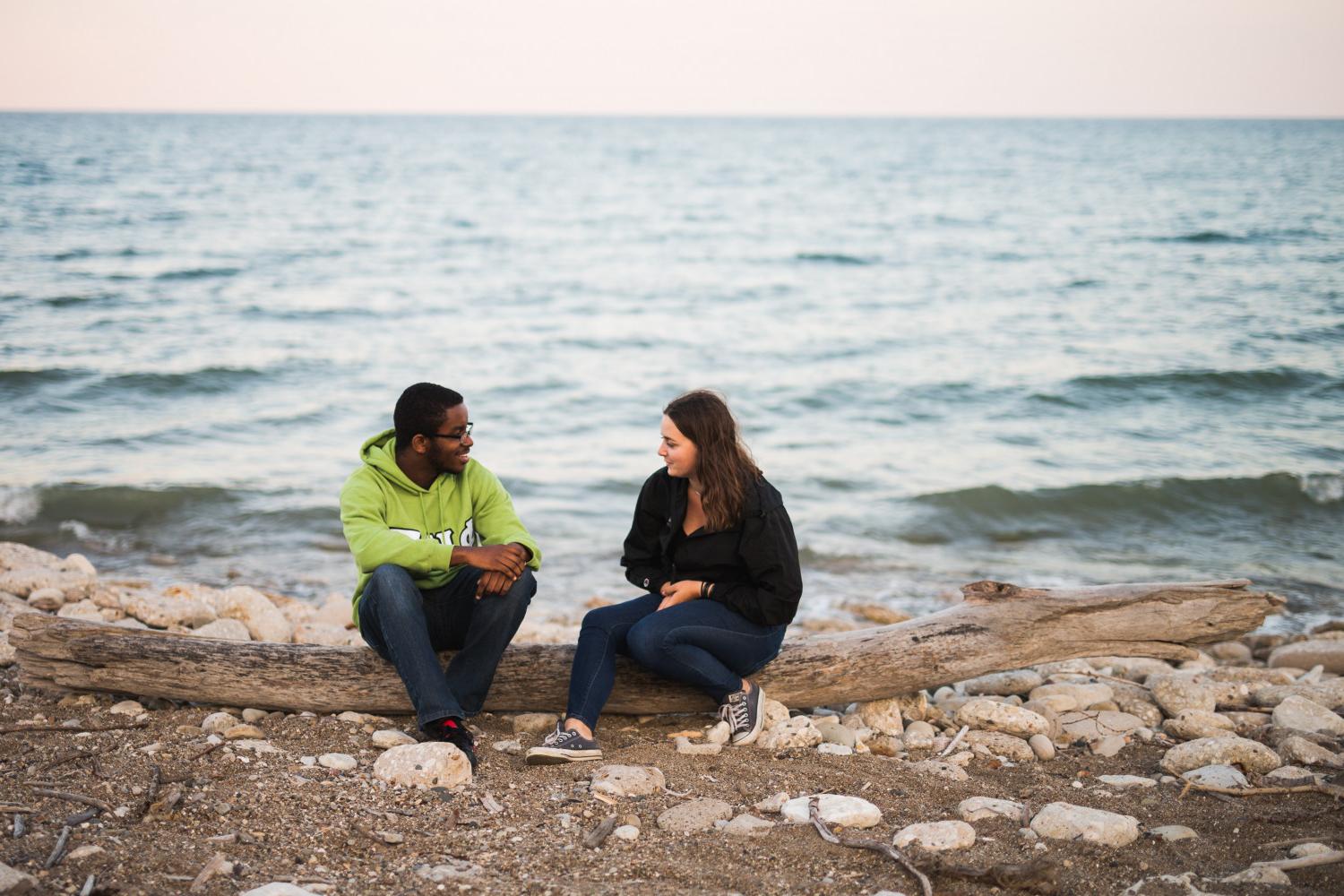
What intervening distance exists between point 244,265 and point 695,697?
2234cm

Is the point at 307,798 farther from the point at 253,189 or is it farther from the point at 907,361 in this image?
the point at 253,189

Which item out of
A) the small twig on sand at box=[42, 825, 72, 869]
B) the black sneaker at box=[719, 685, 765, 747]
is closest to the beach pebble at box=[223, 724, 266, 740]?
the small twig on sand at box=[42, 825, 72, 869]

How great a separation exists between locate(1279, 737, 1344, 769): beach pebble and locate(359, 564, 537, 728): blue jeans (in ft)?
11.2

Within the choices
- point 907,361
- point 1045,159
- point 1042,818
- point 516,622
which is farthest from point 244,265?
point 1045,159

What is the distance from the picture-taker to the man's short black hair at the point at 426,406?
4535mm

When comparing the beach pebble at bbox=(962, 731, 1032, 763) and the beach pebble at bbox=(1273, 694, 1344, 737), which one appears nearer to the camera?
the beach pebble at bbox=(962, 731, 1032, 763)

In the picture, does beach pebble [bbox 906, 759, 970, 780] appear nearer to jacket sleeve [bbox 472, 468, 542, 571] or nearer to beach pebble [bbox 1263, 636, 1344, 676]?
jacket sleeve [bbox 472, 468, 542, 571]

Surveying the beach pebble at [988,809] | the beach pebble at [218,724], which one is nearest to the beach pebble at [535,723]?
the beach pebble at [218,724]

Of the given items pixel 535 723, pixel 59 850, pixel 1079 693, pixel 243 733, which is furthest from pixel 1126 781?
pixel 59 850

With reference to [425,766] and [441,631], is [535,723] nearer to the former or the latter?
[441,631]

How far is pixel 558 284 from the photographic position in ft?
77.8

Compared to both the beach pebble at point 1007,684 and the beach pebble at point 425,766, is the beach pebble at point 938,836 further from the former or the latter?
the beach pebble at point 1007,684

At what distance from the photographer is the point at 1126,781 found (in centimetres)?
438

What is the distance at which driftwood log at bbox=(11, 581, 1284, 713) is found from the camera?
187 inches
